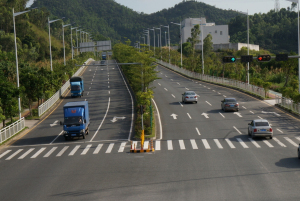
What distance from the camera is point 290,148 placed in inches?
1124

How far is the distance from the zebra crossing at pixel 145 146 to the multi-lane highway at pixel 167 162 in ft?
0.25

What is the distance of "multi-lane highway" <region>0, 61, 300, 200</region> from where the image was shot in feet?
60.2

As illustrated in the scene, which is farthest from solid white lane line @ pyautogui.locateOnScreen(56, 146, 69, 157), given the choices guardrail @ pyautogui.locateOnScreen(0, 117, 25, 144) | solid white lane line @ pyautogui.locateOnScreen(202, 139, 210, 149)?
solid white lane line @ pyautogui.locateOnScreen(202, 139, 210, 149)

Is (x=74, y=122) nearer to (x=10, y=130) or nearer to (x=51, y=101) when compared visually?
(x=10, y=130)

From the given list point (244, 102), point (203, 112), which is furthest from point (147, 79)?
point (244, 102)

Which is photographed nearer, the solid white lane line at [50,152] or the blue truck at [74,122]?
the solid white lane line at [50,152]

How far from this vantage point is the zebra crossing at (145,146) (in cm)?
2973

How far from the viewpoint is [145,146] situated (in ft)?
102

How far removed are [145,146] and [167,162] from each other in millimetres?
6160

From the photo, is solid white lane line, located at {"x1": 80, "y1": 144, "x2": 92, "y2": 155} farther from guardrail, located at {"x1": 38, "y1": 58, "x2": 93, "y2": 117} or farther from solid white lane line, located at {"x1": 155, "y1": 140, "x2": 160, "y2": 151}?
guardrail, located at {"x1": 38, "y1": 58, "x2": 93, "y2": 117}

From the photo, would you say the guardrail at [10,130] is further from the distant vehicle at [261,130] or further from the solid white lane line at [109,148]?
the distant vehicle at [261,130]

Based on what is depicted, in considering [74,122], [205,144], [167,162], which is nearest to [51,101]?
[74,122]

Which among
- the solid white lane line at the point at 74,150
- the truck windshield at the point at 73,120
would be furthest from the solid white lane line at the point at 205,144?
the truck windshield at the point at 73,120

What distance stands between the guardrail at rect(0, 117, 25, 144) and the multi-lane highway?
4.07ft
